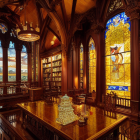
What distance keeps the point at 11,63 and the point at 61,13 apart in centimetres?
720

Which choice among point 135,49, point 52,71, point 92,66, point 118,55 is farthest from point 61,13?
point 135,49

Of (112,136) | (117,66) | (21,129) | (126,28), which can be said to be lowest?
(21,129)

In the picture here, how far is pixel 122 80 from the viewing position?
5.97 m

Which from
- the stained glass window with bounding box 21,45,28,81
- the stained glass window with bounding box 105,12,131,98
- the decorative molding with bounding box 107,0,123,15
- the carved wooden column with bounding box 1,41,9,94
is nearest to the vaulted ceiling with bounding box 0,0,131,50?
the decorative molding with bounding box 107,0,123,15

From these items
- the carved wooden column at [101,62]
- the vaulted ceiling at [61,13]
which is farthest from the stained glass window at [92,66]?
the vaulted ceiling at [61,13]

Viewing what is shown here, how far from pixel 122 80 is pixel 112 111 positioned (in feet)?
9.19

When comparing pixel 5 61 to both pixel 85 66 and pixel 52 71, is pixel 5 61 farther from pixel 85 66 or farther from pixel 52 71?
pixel 85 66

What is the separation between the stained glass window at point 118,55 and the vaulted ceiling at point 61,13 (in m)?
0.78

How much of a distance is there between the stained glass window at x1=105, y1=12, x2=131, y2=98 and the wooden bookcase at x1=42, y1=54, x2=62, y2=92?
3922 mm

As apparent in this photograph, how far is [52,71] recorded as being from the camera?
1030 cm

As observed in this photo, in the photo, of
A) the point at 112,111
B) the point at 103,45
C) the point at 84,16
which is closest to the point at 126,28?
the point at 103,45

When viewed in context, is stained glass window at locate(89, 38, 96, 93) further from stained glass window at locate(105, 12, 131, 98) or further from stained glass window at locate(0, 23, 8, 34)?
stained glass window at locate(0, 23, 8, 34)

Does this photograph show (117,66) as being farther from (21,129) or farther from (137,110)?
(21,129)

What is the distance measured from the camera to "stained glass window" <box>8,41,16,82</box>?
470 inches
